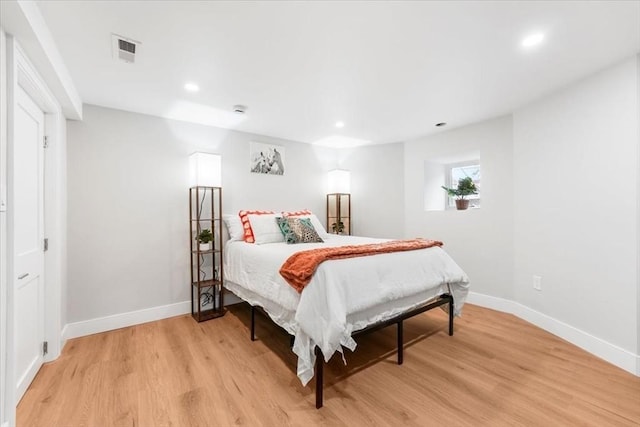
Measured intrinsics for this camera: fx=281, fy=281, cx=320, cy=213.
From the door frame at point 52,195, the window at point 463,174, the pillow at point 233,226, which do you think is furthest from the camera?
the window at point 463,174

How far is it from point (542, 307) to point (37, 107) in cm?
478

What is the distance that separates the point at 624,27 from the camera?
174 centimetres

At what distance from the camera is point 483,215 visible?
11.4 feet

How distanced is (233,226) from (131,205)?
1.08 meters

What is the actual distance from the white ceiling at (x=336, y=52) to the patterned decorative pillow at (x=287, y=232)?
1.25 metres

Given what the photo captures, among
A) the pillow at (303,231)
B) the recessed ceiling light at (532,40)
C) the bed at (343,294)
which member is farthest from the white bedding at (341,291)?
the recessed ceiling light at (532,40)

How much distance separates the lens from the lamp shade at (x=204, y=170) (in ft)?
10.2

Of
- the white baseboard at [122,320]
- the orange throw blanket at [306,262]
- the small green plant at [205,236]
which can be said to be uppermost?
the small green plant at [205,236]

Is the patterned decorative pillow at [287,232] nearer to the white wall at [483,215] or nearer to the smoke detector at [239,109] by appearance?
the smoke detector at [239,109]

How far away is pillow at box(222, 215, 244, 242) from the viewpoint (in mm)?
3332

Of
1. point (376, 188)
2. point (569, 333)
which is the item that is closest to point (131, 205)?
point (376, 188)

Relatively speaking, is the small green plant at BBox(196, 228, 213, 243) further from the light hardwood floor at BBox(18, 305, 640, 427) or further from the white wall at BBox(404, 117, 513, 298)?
the white wall at BBox(404, 117, 513, 298)

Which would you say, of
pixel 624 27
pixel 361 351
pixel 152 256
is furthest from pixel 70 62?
pixel 624 27

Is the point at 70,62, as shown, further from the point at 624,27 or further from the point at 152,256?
the point at 624,27
